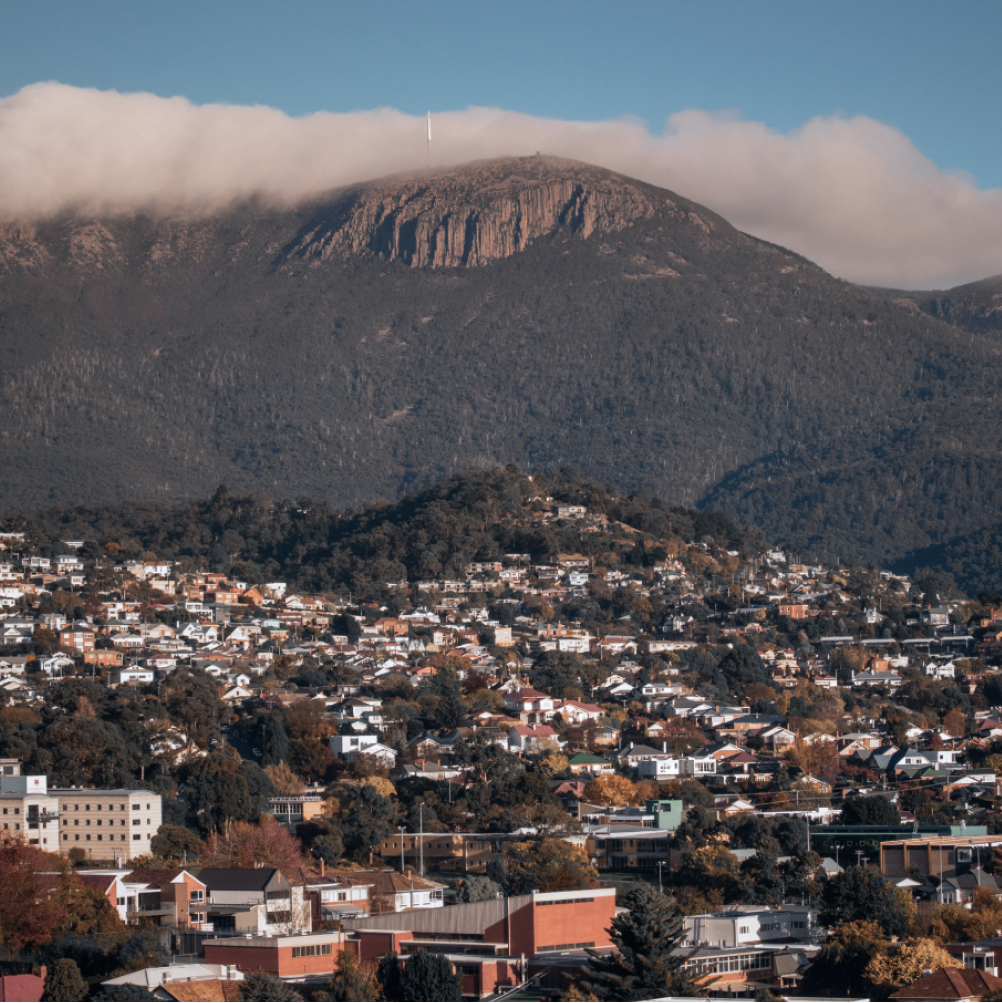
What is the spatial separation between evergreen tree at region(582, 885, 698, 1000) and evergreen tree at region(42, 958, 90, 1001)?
10479 mm

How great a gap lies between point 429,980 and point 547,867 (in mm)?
19406

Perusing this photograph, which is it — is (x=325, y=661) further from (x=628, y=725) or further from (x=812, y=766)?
(x=812, y=766)

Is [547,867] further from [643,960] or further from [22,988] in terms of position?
[22,988]

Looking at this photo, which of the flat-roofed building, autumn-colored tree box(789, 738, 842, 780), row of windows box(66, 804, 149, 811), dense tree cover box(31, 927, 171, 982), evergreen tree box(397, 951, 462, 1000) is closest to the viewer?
evergreen tree box(397, 951, 462, 1000)

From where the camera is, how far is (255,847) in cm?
5850

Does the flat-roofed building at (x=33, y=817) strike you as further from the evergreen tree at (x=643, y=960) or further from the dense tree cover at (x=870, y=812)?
the dense tree cover at (x=870, y=812)

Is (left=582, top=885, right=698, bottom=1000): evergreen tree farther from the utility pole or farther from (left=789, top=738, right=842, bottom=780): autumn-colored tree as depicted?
(left=789, top=738, right=842, bottom=780): autumn-colored tree

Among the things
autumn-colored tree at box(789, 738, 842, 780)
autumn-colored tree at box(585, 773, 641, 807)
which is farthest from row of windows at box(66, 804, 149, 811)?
autumn-colored tree at box(789, 738, 842, 780)

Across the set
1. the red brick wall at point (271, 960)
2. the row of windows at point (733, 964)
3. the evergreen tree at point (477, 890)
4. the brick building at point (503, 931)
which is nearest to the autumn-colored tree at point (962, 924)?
the row of windows at point (733, 964)

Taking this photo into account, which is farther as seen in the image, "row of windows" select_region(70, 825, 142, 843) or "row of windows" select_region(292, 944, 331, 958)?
"row of windows" select_region(70, 825, 142, 843)

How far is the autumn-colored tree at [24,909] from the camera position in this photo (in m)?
44.7

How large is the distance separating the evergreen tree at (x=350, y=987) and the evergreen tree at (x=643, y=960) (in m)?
4.28

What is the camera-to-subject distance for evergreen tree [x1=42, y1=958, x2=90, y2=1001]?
39531 millimetres

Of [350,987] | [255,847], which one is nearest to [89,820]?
[255,847]
